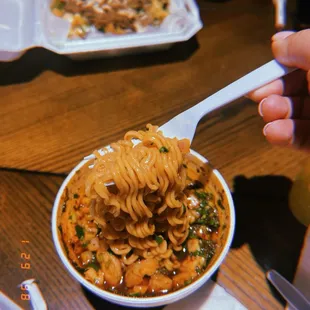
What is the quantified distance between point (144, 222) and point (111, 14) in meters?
1.55

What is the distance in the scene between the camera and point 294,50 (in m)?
1.15

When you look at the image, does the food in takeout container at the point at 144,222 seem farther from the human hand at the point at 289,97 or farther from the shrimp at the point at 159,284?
the human hand at the point at 289,97

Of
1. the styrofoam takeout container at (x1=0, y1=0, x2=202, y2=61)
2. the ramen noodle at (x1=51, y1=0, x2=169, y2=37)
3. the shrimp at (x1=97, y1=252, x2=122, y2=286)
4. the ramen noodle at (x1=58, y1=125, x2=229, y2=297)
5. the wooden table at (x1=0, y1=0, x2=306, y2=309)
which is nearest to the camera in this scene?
the ramen noodle at (x1=58, y1=125, x2=229, y2=297)

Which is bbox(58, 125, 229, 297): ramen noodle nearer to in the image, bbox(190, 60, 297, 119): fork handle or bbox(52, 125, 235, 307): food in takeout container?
bbox(52, 125, 235, 307): food in takeout container

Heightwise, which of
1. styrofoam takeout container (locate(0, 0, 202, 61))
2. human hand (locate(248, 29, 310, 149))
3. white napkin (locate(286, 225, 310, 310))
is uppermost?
human hand (locate(248, 29, 310, 149))

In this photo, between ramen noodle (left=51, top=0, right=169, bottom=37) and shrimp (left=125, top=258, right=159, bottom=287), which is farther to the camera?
ramen noodle (left=51, top=0, right=169, bottom=37)

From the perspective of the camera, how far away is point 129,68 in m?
2.10

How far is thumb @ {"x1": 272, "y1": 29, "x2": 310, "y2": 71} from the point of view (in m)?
1.13

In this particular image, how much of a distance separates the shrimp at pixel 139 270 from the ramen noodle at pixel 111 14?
144cm

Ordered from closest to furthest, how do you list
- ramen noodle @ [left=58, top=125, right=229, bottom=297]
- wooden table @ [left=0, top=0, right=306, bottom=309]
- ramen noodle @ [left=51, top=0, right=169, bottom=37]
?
ramen noodle @ [left=58, top=125, right=229, bottom=297]
wooden table @ [left=0, top=0, right=306, bottom=309]
ramen noodle @ [left=51, top=0, right=169, bottom=37]

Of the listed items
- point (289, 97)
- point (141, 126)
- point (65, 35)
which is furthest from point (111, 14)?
point (289, 97)

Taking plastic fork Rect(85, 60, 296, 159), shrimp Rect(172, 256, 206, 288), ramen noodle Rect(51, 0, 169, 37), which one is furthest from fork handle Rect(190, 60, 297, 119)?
ramen noodle Rect(51, 0, 169, 37)

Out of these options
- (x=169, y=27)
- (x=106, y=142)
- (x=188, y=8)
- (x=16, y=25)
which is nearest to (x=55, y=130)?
(x=106, y=142)

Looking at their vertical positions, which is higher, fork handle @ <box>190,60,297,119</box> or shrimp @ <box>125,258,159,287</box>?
fork handle @ <box>190,60,297,119</box>
